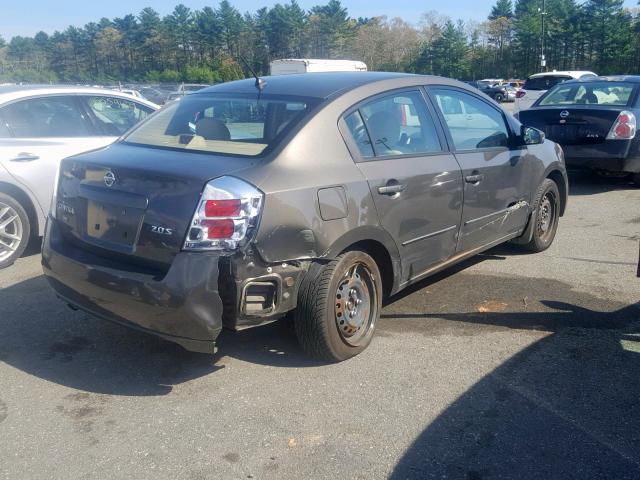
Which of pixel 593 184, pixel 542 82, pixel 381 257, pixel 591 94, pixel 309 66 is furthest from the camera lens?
pixel 542 82

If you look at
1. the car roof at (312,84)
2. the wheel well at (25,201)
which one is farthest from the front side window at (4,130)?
the car roof at (312,84)

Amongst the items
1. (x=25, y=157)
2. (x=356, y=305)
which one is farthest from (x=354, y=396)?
(x=25, y=157)

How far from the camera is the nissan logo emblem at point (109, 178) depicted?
3.76m

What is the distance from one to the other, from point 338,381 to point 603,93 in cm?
766

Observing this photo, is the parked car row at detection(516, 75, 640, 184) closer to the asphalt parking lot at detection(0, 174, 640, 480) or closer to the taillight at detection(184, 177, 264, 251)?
the asphalt parking lot at detection(0, 174, 640, 480)

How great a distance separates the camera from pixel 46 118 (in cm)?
664

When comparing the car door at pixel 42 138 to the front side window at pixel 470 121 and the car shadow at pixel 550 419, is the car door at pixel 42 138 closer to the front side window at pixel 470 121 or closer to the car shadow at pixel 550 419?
the front side window at pixel 470 121

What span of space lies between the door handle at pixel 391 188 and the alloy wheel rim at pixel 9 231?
3799 mm

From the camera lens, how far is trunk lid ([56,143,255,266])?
3.47m

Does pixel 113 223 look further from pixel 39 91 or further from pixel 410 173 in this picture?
pixel 39 91

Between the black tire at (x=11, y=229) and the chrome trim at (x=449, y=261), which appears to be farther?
the black tire at (x=11, y=229)

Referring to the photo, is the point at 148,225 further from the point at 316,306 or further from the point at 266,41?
the point at 266,41

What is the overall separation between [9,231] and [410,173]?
13.0ft

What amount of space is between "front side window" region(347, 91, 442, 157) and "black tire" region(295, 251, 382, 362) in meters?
0.78
